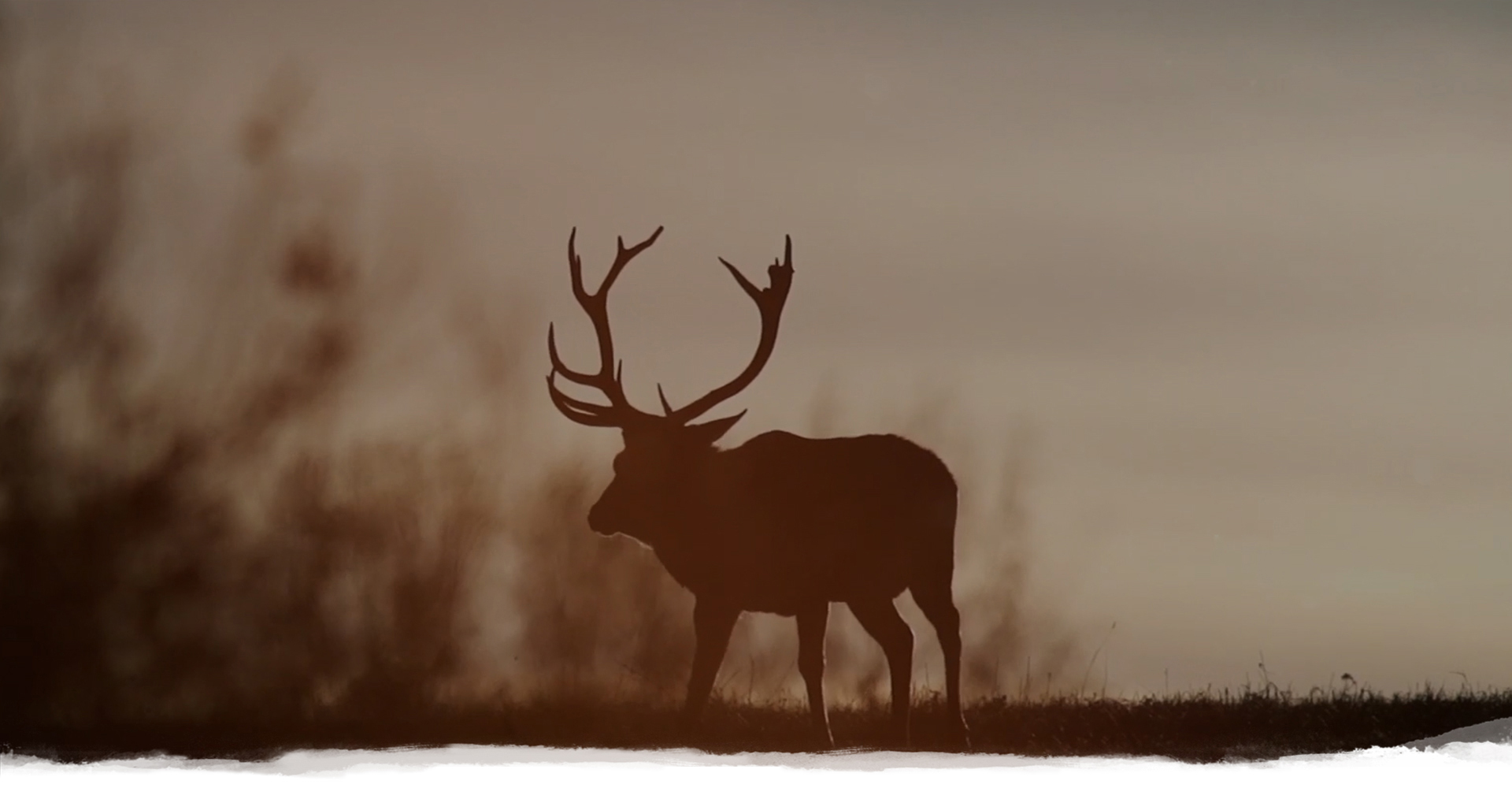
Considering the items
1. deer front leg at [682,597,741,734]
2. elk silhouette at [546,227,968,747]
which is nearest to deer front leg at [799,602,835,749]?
elk silhouette at [546,227,968,747]

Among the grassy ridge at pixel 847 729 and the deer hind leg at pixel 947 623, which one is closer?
the grassy ridge at pixel 847 729

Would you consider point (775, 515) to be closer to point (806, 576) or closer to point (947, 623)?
point (806, 576)

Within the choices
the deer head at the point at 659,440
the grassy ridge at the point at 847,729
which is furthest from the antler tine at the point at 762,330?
the grassy ridge at the point at 847,729

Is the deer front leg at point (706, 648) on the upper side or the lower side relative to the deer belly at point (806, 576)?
lower

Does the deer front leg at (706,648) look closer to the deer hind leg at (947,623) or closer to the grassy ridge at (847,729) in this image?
the grassy ridge at (847,729)

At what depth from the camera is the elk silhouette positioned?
25.9 feet

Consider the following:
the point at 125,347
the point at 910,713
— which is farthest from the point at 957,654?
the point at 125,347

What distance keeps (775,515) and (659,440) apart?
603mm

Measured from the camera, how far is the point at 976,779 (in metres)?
6.29

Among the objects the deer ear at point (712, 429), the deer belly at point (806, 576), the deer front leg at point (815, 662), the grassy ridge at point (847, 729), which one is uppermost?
the deer ear at point (712, 429)

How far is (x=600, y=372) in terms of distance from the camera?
843 centimetres

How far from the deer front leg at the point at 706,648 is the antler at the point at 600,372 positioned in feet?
3.01

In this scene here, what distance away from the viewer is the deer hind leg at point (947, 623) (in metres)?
7.79

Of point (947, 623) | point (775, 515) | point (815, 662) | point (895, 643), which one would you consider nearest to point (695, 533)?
point (775, 515)
